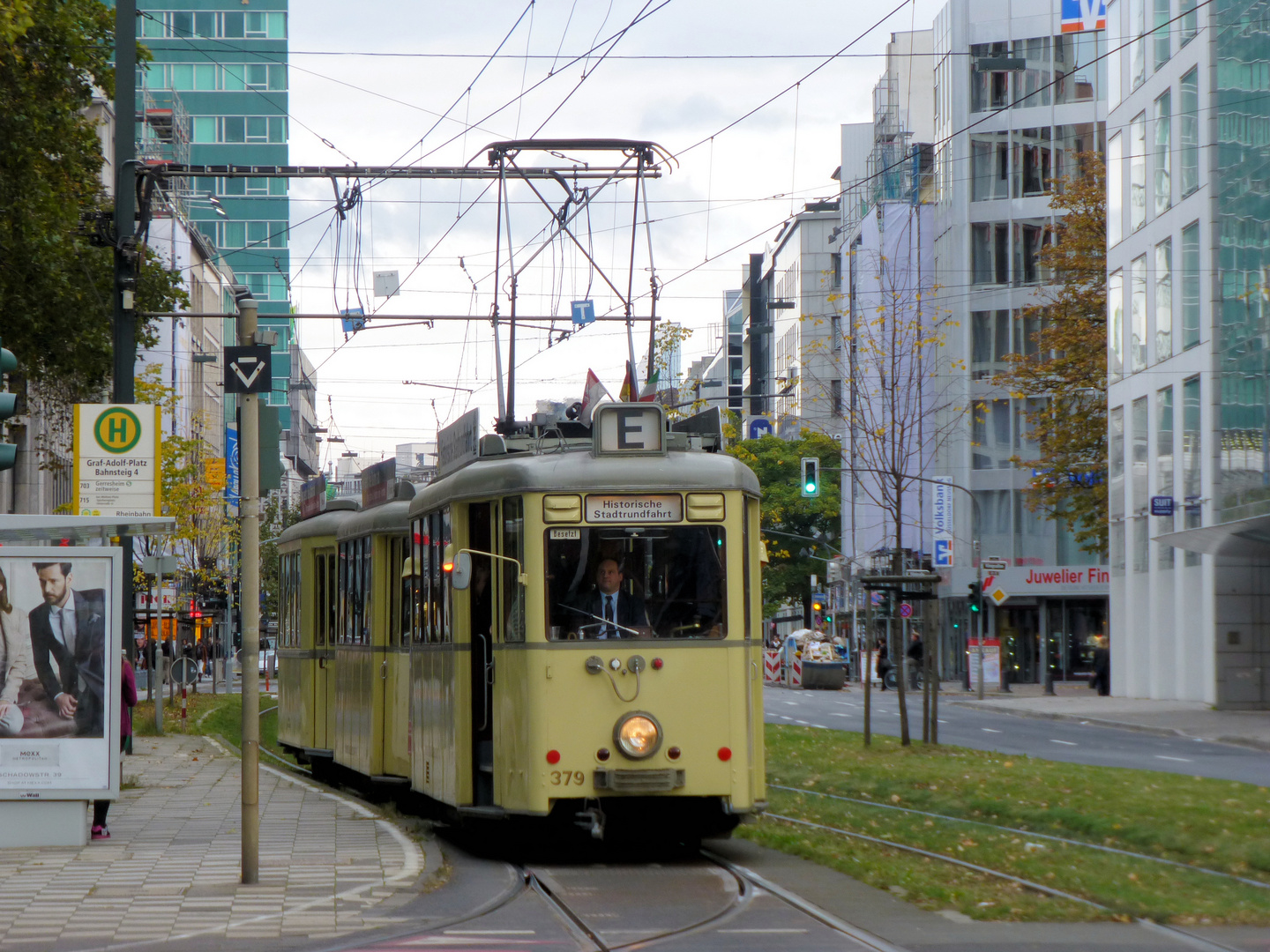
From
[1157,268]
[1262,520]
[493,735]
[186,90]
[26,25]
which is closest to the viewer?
[493,735]

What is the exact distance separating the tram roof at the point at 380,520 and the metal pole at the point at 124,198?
8.94 ft

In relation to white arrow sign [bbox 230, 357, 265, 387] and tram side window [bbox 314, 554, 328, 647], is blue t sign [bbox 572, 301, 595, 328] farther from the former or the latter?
white arrow sign [bbox 230, 357, 265, 387]

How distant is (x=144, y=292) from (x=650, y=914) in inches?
644

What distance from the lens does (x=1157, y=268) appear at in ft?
134

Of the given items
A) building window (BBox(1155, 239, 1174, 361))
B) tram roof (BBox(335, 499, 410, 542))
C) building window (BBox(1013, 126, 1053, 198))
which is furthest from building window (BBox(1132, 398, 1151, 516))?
tram roof (BBox(335, 499, 410, 542))

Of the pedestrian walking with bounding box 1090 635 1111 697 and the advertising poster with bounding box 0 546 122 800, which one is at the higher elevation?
the advertising poster with bounding box 0 546 122 800

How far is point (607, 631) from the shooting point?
40.2 ft

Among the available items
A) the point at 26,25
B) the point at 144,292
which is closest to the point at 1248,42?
the point at 144,292

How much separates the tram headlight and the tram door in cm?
131

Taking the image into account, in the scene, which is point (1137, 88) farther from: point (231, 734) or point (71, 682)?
point (71, 682)

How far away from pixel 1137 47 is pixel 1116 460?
978cm

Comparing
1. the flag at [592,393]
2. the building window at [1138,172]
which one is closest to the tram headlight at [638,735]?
the flag at [592,393]

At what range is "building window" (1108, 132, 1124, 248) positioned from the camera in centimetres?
4359

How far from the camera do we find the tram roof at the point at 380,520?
1640 cm
